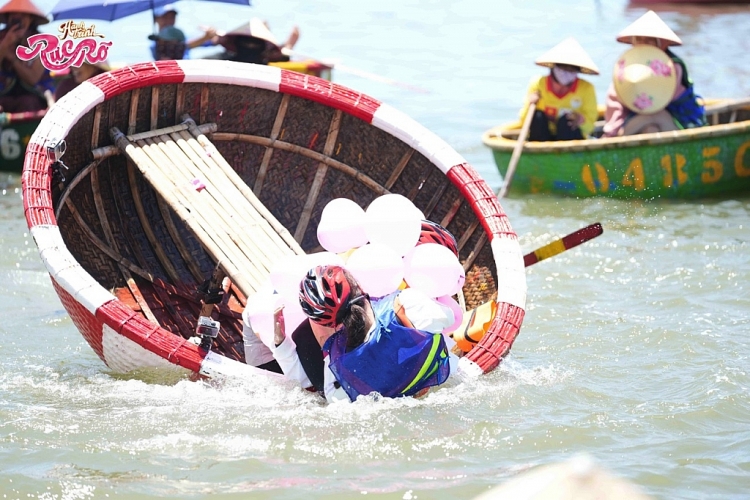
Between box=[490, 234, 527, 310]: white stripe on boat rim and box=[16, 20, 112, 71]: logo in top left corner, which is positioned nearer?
box=[490, 234, 527, 310]: white stripe on boat rim

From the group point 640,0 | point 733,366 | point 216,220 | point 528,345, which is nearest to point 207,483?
point 216,220

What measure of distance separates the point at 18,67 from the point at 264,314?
542 cm

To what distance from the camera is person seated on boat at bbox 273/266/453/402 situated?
353 centimetres

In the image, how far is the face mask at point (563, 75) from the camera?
24.7ft

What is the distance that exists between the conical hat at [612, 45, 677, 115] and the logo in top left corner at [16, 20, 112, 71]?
3.65 m

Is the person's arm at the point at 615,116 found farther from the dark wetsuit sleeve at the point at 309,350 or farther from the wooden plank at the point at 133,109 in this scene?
the dark wetsuit sleeve at the point at 309,350

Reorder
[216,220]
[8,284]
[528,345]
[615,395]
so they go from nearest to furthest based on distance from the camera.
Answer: [615,395]
[216,220]
[528,345]
[8,284]

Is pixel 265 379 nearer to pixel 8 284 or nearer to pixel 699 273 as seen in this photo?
pixel 8 284

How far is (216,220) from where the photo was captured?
4570 millimetres

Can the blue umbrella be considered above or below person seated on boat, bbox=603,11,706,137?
above

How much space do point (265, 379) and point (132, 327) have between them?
0.50 metres

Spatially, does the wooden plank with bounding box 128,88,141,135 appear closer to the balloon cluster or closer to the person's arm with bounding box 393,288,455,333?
the balloon cluster

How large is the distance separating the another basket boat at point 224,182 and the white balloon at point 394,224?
1.65ft

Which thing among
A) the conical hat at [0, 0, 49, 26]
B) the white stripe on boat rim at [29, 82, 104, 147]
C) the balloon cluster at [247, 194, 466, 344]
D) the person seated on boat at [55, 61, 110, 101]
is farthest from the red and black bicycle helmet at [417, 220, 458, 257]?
the conical hat at [0, 0, 49, 26]
